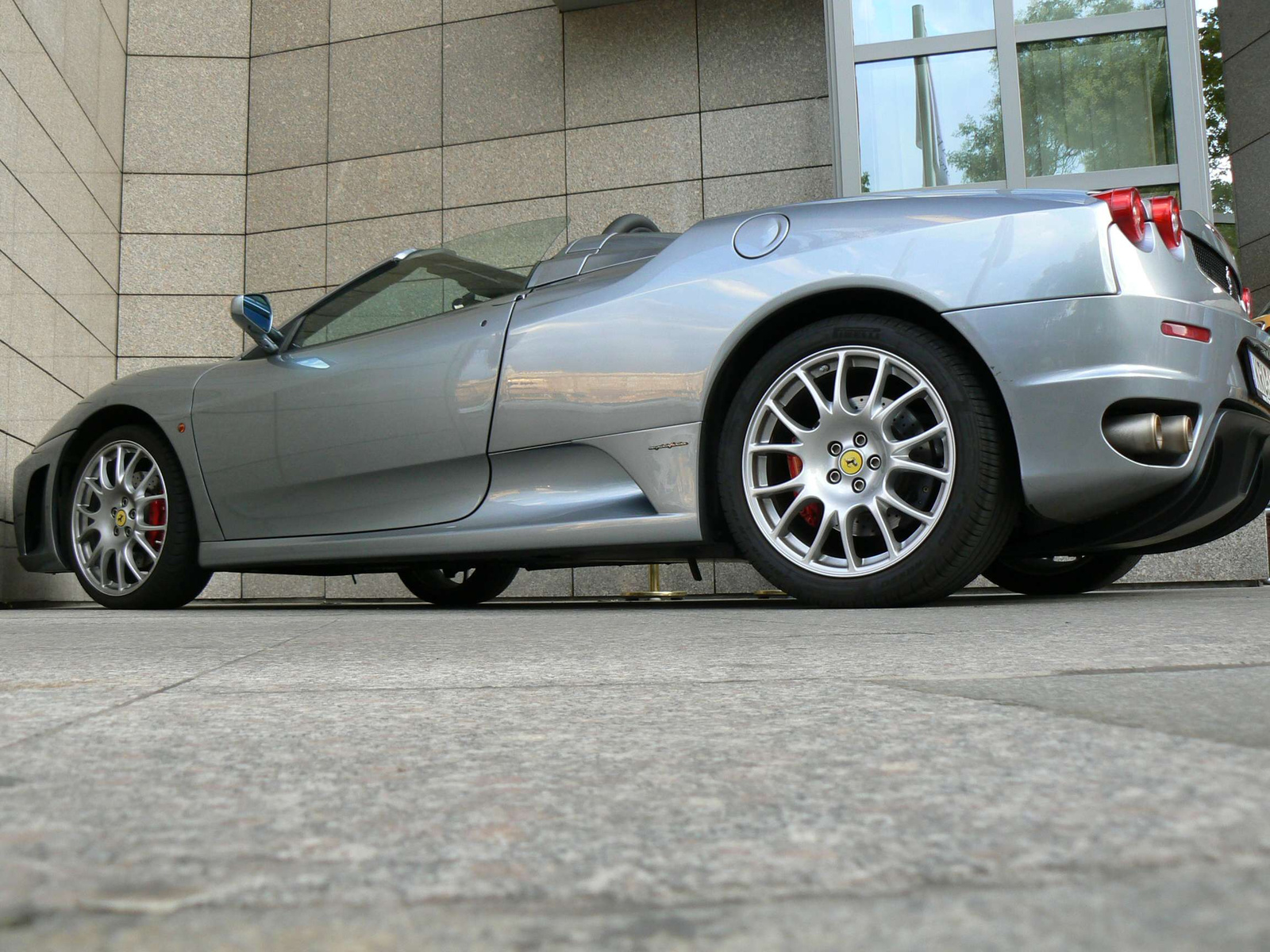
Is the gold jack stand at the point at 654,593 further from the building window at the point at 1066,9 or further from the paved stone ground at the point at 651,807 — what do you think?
the paved stone ground at the point at 651,807

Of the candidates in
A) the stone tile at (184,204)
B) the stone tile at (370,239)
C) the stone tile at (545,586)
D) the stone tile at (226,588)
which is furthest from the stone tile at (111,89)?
the stone tile at (545,586)

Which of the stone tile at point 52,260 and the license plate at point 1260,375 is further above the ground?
the stone tile at point 52,260

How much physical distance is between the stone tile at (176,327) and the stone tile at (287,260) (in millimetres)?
327

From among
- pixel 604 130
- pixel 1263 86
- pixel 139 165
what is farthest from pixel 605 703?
pixel 1263 86

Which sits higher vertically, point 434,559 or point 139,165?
point 139,165

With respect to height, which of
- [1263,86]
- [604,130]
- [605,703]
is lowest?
[605,703]

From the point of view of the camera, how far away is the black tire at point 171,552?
430 cm

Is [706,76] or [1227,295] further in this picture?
[706,76]

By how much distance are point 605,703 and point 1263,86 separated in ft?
36.7

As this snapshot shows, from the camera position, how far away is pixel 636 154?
8.60 metres

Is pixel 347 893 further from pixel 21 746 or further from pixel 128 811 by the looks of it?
pixel 21 746

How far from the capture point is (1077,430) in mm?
2666

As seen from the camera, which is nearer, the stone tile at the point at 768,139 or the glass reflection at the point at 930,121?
the glass reflection at the point at 930,121

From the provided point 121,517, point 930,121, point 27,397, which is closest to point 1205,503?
point 121,517
